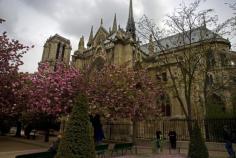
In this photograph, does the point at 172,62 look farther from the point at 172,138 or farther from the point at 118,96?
the point at 118,96

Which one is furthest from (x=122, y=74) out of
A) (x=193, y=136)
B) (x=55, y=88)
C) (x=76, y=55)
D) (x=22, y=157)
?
(x=76, y=55)

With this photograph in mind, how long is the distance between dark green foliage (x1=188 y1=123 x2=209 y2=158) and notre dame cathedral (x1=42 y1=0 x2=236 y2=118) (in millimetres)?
3556

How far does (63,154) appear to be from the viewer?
20.7ft

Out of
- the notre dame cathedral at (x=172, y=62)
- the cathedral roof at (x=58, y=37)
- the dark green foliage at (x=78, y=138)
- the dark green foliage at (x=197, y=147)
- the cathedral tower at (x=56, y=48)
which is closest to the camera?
the dark green foliage at (x=78, y=138)

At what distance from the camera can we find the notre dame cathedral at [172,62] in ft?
54.2

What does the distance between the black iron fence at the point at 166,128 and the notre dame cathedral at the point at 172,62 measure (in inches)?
71.1

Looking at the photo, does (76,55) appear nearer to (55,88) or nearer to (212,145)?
(55,88)

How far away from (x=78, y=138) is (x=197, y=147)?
7122 millimetres

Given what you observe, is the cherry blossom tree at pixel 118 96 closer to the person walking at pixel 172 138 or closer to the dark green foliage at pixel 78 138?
the person walking at pixel 172 138

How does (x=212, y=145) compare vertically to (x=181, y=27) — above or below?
below

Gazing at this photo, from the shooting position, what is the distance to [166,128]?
21234mm

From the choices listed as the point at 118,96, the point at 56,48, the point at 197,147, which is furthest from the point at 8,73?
the point at 56,48

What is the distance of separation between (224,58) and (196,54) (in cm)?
398

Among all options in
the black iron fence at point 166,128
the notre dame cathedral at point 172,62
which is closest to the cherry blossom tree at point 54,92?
the notre dame cathedral at point 172,62
